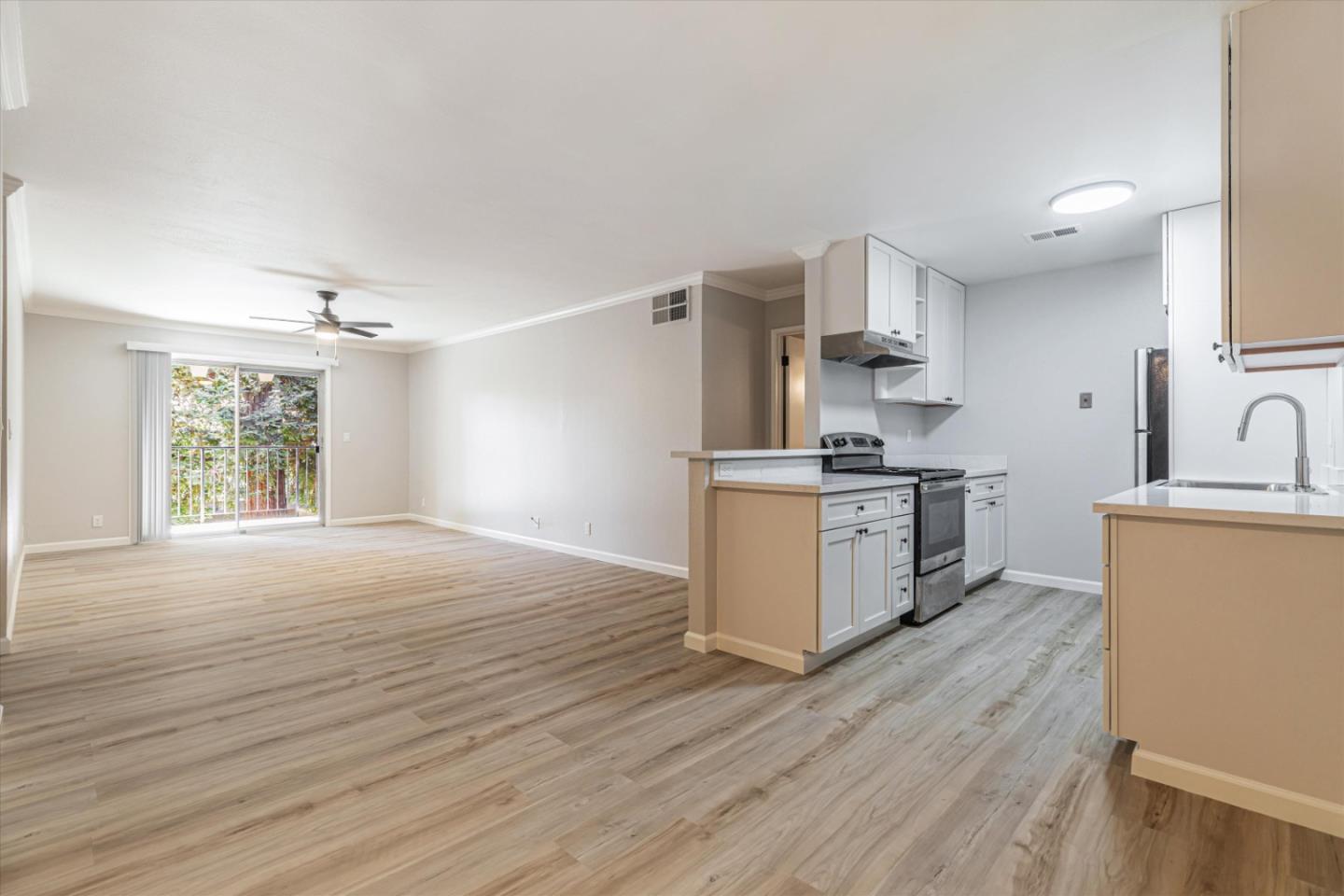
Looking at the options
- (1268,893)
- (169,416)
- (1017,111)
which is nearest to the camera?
(1268,893)

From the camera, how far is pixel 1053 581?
4852mm

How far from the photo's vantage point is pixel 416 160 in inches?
119

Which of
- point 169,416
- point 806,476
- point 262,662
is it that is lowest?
point 262,662

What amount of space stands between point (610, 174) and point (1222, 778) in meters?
3.48

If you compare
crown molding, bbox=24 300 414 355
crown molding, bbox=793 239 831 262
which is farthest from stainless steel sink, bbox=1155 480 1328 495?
crown molding, bbox=24 300 414 355

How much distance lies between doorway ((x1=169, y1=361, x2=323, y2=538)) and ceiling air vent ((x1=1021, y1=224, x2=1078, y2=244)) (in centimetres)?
856

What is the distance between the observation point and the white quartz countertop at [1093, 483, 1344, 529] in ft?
5.88

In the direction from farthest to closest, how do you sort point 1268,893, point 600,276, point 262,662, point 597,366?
point 597,366 < point 600,276 < point 262,662 < point 1268,893

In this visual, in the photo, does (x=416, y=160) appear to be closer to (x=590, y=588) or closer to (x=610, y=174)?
(x=610, y=174)

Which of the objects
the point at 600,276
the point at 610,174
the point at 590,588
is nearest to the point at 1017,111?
the point at 610,174

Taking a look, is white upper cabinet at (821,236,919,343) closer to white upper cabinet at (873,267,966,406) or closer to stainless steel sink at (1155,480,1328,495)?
white upper cabinet at (873,267,966,406)

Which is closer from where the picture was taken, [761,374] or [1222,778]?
[1222,778]

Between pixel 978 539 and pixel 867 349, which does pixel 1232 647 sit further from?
pixel 978 539

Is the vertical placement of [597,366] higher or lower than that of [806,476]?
higher
